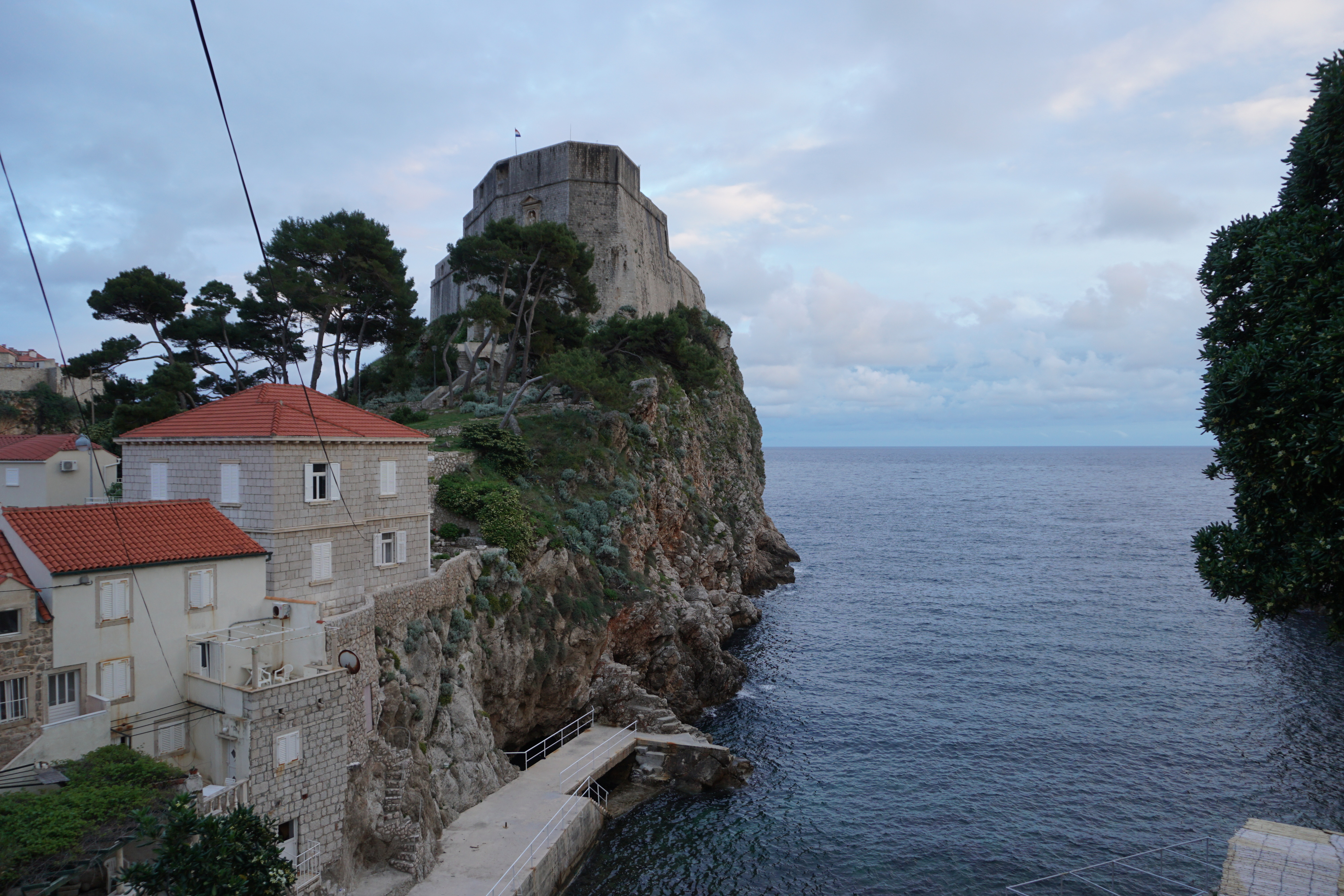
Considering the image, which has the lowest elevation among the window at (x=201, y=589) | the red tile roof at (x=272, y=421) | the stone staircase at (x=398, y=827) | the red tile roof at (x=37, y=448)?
the stone staircase at (x=398, y=827)

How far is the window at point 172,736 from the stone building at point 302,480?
4.20 m

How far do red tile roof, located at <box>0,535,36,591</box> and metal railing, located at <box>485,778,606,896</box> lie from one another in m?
13.0

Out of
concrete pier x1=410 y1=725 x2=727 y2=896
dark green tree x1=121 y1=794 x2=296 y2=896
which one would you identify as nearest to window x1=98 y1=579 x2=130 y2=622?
dark green tree x1=121 y1=794 x2=296 y2=896

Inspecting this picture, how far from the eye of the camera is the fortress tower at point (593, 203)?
2287 inches

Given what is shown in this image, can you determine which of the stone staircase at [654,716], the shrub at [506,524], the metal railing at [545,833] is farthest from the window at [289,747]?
the stone staircase at [654,716]

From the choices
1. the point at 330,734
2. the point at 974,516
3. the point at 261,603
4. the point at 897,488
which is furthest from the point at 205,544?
the point at 897,488

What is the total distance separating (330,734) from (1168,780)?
30.8m

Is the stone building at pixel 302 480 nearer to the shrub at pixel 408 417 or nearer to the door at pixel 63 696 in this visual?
the door at pixel 63 696

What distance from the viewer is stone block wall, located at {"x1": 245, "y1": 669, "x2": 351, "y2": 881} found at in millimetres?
16109

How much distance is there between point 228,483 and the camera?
20.9 m

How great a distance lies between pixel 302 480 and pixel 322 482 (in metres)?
0.82

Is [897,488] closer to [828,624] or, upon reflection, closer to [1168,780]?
[828,624]

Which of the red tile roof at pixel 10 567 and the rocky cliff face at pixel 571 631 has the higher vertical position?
the red tile roof at pixel 10 567

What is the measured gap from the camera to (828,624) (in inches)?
2109
